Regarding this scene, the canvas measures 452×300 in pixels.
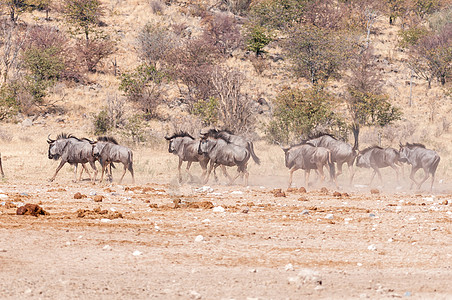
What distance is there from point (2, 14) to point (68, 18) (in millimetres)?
5733

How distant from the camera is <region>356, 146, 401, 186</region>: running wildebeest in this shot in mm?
17688

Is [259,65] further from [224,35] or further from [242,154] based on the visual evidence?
[242,154]

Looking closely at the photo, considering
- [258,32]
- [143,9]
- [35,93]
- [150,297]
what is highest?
[143,9]

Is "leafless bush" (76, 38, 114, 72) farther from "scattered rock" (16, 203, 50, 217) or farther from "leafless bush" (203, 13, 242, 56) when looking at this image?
"scattered rock" (16, 203, 50, 217)

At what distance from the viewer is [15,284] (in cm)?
571

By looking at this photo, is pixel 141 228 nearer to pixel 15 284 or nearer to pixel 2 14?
pixel 15 284

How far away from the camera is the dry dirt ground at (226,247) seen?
5.70 metres

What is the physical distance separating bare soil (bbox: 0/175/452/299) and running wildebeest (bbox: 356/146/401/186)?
5.05 metres

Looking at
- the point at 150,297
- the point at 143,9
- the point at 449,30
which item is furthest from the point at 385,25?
the point at 150,297

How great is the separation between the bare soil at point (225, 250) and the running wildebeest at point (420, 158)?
4.02 meters

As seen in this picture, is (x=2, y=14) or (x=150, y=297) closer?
(x=150, y=297)

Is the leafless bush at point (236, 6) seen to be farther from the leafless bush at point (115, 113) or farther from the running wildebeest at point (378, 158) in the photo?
the running wildebeest at point (378, 158)

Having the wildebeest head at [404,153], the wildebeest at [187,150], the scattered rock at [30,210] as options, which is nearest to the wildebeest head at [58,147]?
the wildebeest at [187,150]

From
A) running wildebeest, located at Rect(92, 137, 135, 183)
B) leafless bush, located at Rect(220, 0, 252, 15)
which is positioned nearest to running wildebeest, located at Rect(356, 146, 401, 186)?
running wildebeest, located at Rect(92, 137, 135, 183)
